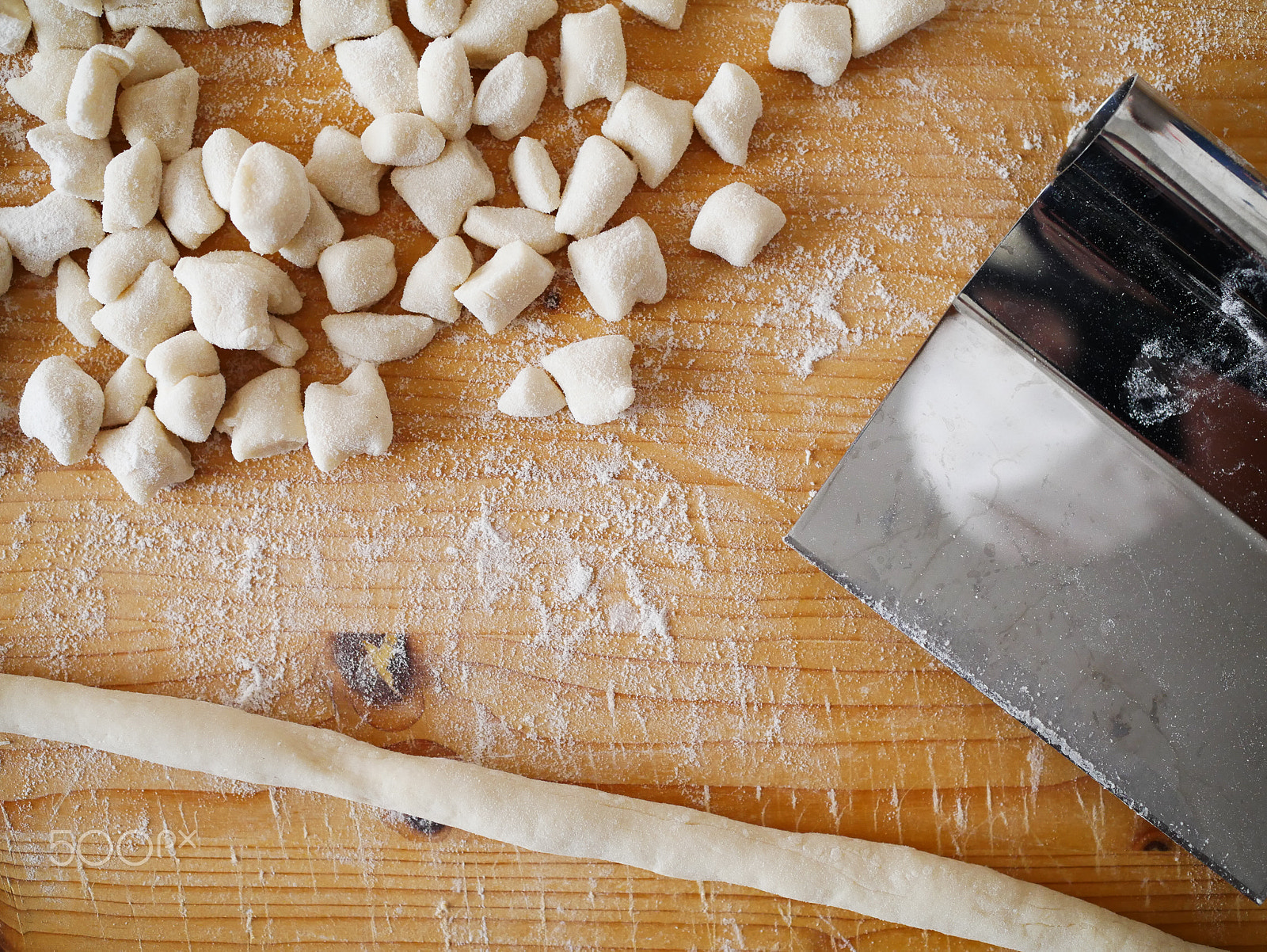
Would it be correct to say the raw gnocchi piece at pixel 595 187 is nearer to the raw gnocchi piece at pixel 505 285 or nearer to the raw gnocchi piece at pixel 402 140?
the raw gnocchi piece at pixel 505 285

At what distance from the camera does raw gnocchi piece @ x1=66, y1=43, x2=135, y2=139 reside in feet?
3.23

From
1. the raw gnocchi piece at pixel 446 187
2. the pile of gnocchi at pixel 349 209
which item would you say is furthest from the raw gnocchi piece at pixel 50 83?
the raw gnocchi piece at pixel 446 187

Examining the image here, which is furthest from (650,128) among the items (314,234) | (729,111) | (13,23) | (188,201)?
(13,23)

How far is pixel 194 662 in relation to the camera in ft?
3.50

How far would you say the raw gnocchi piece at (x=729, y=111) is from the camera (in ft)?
3.40

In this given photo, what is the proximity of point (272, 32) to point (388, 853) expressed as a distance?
3.27 ft

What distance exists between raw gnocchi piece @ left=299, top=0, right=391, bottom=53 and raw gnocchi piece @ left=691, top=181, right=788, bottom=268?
440 millimetres

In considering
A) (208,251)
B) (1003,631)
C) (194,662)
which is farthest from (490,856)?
(208,251)

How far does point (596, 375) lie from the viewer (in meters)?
1.03

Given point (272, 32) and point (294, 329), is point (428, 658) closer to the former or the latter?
point (294, 329)

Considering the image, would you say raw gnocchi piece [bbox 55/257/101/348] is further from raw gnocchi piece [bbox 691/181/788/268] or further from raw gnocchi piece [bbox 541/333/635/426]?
raw gnocchi piece [bbox 691/181/788/268]

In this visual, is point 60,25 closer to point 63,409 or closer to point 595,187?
point 63,409

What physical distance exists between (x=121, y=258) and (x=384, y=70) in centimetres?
37

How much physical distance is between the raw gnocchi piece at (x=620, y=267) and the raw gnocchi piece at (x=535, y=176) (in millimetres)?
59
